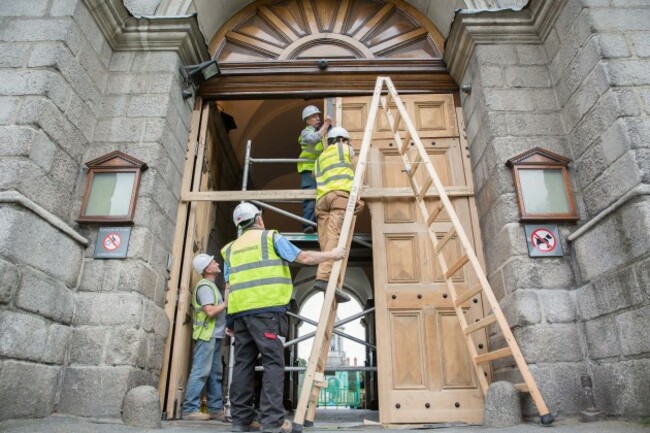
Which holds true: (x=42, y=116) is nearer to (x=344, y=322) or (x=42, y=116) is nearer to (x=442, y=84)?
(x=344, y=322)

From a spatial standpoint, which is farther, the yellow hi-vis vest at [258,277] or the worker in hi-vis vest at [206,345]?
the worker in hi-vis vest at [206,345]

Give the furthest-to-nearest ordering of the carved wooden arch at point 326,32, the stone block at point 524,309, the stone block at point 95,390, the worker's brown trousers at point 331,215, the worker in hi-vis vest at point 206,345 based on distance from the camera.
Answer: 1. the carved wooden arch at point 326,32
2. the worker's brown trousers at point 331,215
3. the worker in hi-vis vest at point 206,345
4. the stone block at point 524,309
5. the stone block at point 95,390

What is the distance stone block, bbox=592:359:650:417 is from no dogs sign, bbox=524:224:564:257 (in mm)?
927

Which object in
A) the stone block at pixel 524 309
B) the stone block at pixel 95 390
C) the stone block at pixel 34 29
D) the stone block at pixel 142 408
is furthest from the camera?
the stone block at pixel 34 29

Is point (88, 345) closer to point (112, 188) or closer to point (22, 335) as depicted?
point (22, 335)

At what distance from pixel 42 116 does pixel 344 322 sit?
124 inches

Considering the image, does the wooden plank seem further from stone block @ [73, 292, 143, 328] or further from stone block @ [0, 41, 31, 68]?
stone block @ [0, 41, 31, 68]

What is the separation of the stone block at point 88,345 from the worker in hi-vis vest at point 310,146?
8.02ft

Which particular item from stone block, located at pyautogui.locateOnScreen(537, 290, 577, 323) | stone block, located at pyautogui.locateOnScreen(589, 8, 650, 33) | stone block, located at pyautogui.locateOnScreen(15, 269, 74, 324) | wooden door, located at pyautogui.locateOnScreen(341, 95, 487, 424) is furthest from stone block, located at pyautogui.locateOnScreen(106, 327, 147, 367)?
stone block, located at pyautogui.locateOnScreen(589, 8, 650, 33)

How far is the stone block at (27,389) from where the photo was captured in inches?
118

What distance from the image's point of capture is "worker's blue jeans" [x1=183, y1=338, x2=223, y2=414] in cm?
423

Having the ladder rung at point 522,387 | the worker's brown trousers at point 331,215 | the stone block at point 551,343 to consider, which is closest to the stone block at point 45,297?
the worker's brown trousers at point 331,215

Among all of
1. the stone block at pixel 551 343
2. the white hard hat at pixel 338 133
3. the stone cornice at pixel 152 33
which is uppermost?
the stone cornice at pixel 152 33

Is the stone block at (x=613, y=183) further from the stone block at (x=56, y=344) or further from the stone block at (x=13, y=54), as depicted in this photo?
the stone block at (x=13, y=54)
